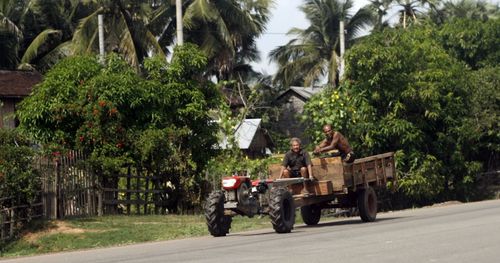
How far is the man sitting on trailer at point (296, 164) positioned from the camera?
18.5 metres

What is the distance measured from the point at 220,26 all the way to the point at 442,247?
110 ft

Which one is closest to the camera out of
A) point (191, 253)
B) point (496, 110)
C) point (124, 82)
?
point (191, 253)

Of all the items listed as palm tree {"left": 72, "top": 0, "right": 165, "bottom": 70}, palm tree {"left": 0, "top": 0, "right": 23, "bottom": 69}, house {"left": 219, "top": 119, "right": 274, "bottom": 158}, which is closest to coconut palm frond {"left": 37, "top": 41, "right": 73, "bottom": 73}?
palm tree {"left": 0, "top": 0, "right": 23, "bottom": 69}

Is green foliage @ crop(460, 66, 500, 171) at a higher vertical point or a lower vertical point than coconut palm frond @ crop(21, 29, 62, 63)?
lower

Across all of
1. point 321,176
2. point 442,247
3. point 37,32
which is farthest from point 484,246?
point 37,32

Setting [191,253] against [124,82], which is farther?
[124,82]

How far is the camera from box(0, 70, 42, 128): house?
36.8 metres

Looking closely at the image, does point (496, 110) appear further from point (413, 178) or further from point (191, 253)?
point (191, 253)

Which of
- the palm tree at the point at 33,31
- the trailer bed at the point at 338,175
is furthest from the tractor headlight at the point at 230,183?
the palm tree at the point at 33,31

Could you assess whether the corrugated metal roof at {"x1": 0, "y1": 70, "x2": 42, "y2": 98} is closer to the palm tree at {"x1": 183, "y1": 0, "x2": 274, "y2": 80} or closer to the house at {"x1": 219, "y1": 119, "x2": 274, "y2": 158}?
the palm tree at {"x1": 183, "y1": 0, "x2": 274, "y2": 80}

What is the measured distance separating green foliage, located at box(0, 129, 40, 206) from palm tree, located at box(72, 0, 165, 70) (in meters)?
20.3

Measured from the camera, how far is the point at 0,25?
4431cm

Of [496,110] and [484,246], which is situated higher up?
[496,110]

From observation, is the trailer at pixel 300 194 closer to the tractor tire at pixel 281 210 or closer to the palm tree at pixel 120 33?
the tractor tire at pixel 281 210
